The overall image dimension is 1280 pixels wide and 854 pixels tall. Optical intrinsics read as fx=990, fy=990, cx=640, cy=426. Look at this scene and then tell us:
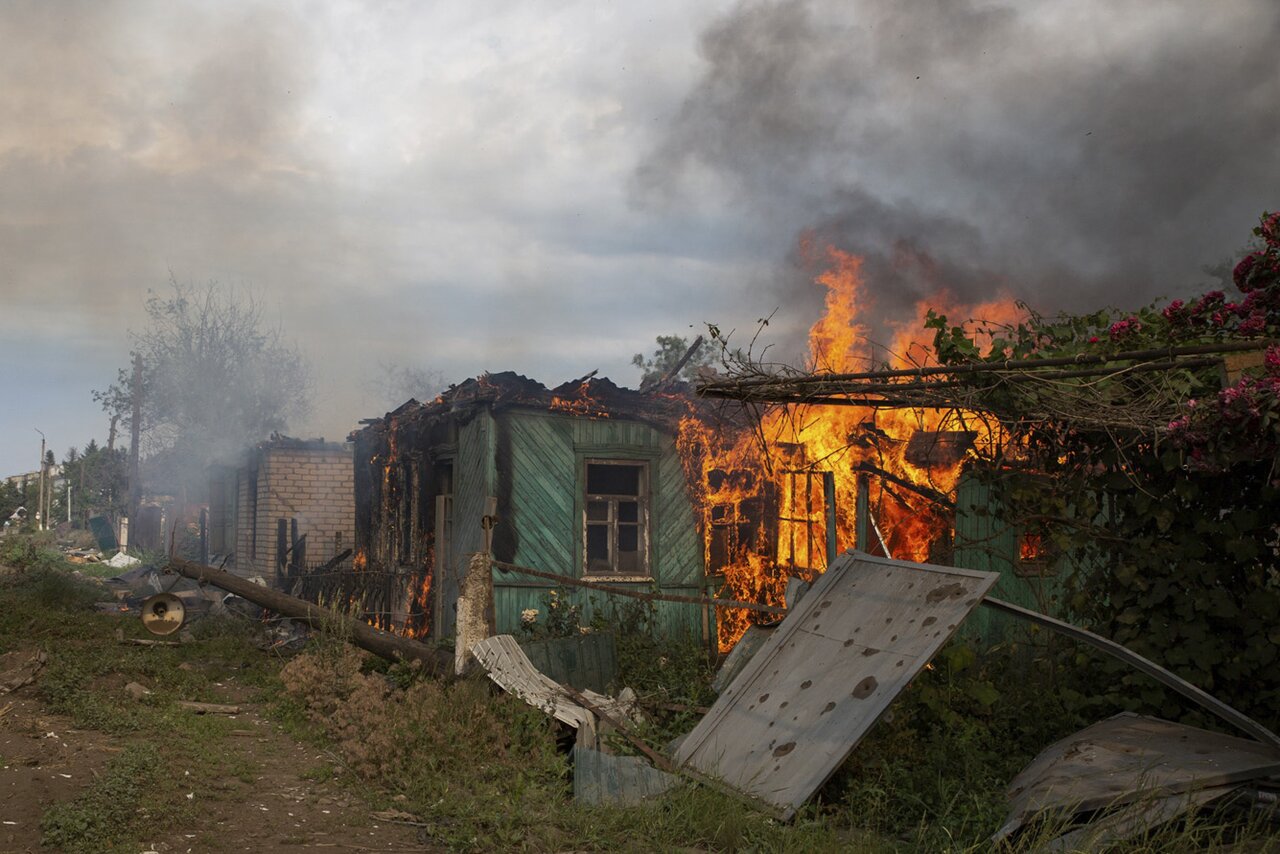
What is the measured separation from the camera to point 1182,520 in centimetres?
638

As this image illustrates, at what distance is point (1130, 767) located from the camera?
5320mm

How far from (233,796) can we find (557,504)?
5.99 m

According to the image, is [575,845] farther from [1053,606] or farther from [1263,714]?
[1053,606]

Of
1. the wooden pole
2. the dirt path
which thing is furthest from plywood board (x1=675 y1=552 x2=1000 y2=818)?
the wooden pole

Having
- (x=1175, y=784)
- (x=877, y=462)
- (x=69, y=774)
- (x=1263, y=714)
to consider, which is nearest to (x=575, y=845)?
(x=1175, y=784)

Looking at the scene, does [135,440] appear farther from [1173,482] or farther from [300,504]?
[1173,482]

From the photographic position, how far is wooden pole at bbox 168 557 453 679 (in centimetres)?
933

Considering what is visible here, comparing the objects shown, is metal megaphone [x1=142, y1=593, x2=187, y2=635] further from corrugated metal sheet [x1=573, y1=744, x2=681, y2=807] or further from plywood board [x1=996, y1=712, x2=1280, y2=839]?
plywood board [x1=996, y1=712, x2=1280, y2=839]

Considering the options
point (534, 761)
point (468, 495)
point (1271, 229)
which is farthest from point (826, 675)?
point (468, 495)

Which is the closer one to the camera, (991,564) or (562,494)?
Answer: (991,564)

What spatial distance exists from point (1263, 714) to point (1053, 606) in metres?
4.48

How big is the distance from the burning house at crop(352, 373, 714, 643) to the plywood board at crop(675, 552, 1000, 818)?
13.3 ft

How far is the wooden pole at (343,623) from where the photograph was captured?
9.33m

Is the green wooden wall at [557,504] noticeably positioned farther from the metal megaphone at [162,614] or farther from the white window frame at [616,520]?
the metal megaphone at [162,614]
